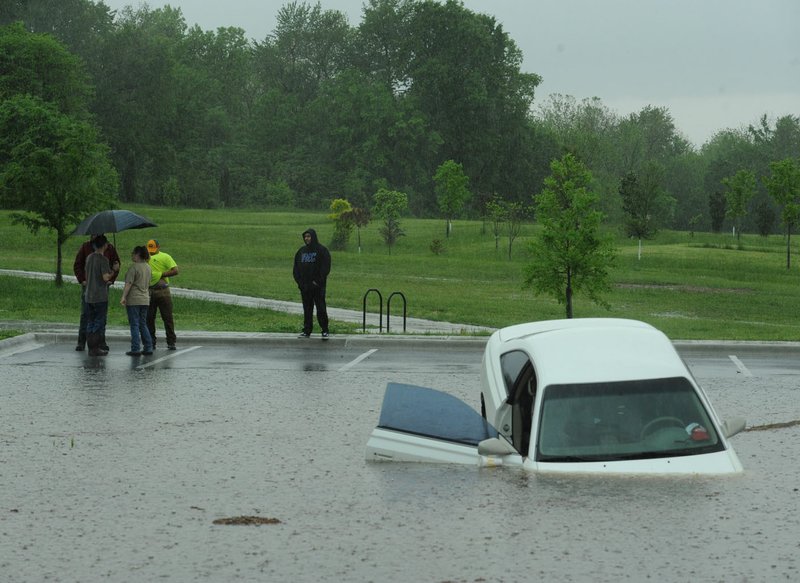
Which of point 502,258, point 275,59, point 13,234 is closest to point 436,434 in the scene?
point 502,258

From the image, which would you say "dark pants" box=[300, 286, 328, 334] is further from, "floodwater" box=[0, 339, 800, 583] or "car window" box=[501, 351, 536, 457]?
"car window" box=[501, 351, 536, 457]

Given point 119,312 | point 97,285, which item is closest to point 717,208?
point 119,312

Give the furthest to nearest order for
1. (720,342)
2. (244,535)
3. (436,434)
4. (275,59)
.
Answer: (275,59) < (720,342) < (436,434) < (244,535)

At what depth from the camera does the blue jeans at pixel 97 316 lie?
19.6 meters

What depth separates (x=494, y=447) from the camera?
29.6ft

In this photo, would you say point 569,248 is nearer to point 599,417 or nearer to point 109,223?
point 109,223

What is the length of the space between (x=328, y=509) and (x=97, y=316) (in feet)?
39.1

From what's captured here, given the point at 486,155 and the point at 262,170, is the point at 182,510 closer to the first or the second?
the point at 486,155

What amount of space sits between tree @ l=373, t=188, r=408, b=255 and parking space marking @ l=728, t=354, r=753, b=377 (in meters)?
45.7

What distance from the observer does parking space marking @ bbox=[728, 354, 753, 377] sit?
18.6 meters

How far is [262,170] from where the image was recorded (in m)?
Result: 116

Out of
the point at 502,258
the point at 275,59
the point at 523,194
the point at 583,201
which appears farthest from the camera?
the point at 275,59

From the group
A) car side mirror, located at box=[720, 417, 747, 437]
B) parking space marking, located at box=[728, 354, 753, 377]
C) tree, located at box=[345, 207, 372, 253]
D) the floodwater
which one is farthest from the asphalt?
tree, located at box=[345, 207, 372, 253]

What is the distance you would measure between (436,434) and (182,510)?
2.24m
